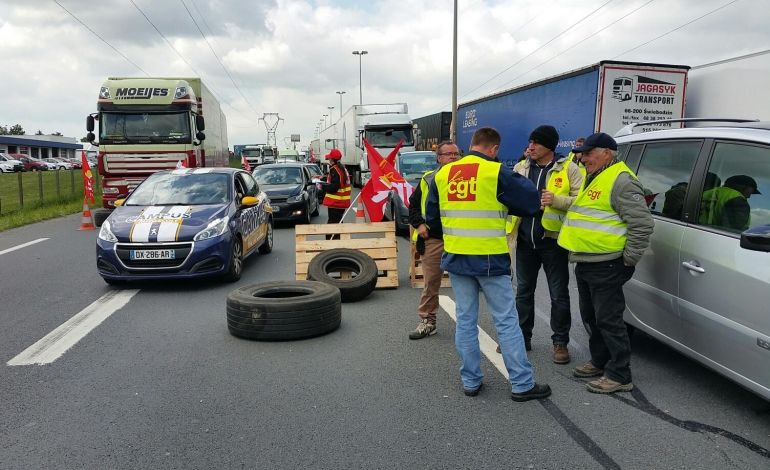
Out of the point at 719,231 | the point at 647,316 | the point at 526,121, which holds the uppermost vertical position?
the point at 526,121

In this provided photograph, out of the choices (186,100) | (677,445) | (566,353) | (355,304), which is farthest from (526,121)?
(677,445)

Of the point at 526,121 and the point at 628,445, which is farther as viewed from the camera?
the point at 526,121

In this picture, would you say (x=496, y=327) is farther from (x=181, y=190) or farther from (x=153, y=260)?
(x=181, y=190)

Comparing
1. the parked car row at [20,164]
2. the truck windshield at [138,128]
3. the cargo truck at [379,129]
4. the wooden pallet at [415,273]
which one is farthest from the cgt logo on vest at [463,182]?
the parked car row at [20,164]

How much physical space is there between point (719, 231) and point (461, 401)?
2032 mm

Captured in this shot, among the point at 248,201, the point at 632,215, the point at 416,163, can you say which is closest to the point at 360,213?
the point at 248,201

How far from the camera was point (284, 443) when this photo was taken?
12.2ft

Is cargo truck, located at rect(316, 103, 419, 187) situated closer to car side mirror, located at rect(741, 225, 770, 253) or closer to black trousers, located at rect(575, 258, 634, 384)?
black trousers, located at rect(575, 258, 634, 384)

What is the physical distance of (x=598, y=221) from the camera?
173 inches

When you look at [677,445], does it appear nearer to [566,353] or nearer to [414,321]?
[566,353]

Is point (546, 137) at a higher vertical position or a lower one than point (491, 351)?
higher

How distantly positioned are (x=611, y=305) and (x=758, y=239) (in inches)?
47.8

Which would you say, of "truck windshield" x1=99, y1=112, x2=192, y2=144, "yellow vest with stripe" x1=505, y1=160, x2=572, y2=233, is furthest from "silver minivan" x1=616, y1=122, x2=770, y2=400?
"truck windshield" x1=99, y1=112, x2=192, y2=144

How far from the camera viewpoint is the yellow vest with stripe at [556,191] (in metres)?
4.94
